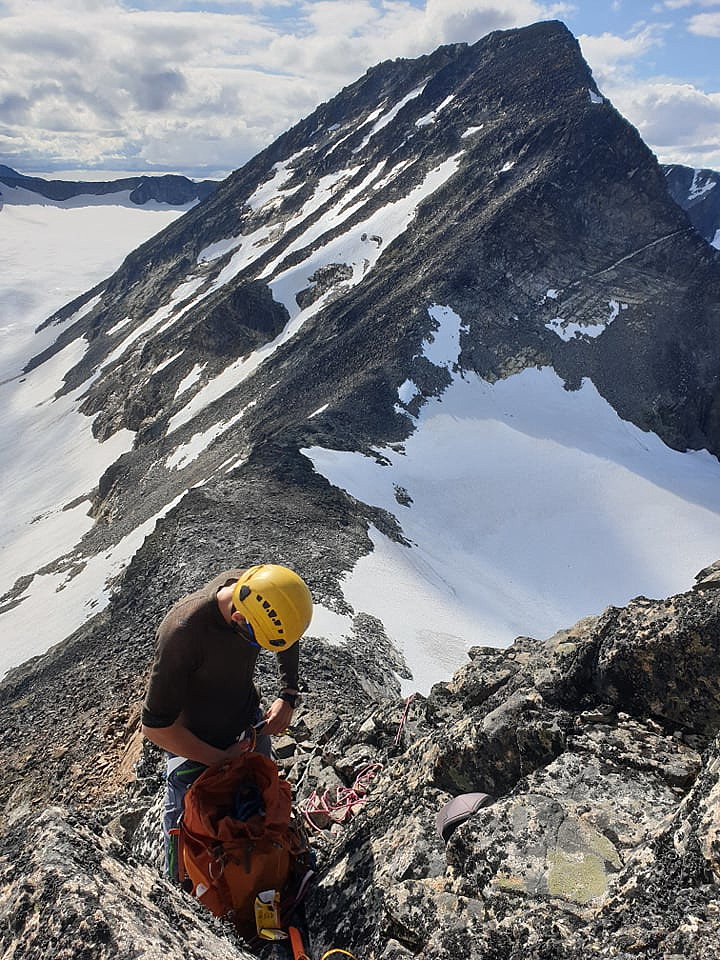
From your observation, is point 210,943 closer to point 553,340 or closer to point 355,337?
point 355,337

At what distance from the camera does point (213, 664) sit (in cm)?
493

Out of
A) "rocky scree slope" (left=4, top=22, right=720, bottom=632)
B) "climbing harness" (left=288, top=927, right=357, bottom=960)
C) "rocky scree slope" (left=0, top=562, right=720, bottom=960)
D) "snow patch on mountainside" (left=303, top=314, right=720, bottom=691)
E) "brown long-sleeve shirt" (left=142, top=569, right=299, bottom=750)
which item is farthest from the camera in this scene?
"rocky scree slope" (left=4, top=22, right=720, bottom=632)

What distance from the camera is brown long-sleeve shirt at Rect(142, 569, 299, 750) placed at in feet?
15.5

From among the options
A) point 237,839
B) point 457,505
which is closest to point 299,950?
point 237,839

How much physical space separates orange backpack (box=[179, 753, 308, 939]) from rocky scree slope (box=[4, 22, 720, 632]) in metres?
17.1

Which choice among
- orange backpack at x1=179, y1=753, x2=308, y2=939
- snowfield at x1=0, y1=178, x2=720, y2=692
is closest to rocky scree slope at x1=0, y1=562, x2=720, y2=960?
orange backpack at x1=179, y1=753, x2=308, y2=939

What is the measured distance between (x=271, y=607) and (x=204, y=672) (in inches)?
34.4

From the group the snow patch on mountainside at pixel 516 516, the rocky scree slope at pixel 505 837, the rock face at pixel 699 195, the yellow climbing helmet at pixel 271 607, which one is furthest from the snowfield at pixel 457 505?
the rock face at pixel 699 195

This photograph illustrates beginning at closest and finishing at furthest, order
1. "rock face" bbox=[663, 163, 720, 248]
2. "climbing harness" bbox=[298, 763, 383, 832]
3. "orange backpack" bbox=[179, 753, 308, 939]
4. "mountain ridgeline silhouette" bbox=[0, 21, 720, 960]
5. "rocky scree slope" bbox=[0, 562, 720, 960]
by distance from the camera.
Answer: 1. "rocky scree slope" bbox=[0, 562, 720, 960]
2. "mountain ridgeline silhouette" bbox=[0, 21, 720, 960]
3. "orange backpack" bbox=[179, 753, 308, 939]
4. "climbing harness" bbox=[298, 763, 383, 832]
5. "rock face" bbox=[663, 163, 720, 248]

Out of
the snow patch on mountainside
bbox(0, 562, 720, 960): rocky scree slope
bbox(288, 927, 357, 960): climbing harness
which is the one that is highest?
bbox(0, 562, 720, 960): rocky scree slope

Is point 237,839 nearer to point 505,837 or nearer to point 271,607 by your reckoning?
point 271,607

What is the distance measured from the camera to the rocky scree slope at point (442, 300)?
3494 cm

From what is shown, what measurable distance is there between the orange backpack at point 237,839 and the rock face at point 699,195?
176m

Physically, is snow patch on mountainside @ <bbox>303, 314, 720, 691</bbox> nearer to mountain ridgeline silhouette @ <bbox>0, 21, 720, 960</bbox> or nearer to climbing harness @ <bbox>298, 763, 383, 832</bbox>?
mountain ridgeline silhouette @ <bbox>0, 21, 720, 960</bbox>
